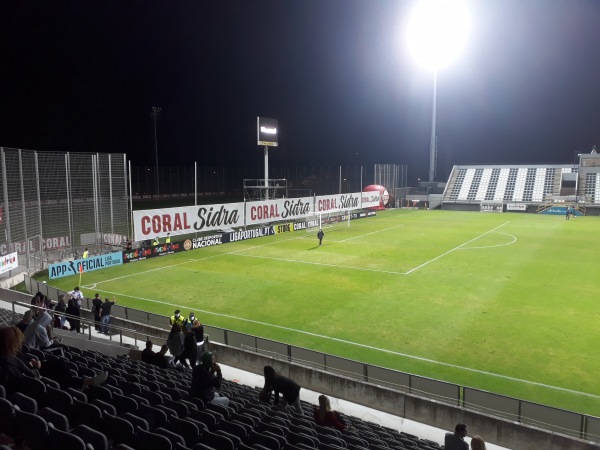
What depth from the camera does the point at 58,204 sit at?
2767cm

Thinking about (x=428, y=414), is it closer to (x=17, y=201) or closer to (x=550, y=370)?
(x=550, y=370)

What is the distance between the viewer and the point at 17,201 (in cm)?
2381

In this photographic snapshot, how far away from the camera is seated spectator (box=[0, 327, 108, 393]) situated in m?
6.16

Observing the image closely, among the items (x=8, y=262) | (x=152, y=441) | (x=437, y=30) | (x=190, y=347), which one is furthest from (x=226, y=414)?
(x=437, y=30)

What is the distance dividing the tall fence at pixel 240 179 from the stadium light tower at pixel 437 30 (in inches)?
699

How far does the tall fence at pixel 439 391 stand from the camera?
9.14 m

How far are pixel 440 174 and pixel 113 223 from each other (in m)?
88.2

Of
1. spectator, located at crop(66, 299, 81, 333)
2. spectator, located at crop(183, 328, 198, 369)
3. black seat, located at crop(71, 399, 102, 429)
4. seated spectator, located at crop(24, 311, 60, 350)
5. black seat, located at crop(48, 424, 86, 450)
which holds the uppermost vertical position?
black seat, located at crop(48, 424, 86, 450)

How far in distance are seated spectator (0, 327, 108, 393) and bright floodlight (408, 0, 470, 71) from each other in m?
65.7

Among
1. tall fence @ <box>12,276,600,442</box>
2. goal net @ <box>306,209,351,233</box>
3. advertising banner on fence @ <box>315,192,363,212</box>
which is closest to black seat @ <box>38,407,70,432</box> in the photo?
tall fence @ <box>12,276,600,442</box>

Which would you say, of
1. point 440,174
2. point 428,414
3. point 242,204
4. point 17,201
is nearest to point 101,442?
point 428,414

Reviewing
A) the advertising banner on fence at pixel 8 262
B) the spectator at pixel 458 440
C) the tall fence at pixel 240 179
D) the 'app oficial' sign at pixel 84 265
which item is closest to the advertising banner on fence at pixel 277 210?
the 'app oficial' sign at pixel 84 265

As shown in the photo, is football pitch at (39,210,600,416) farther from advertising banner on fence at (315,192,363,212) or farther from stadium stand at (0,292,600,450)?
advertising banner on fence at (315,192,363,212)

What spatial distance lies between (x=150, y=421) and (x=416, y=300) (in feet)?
52.8
